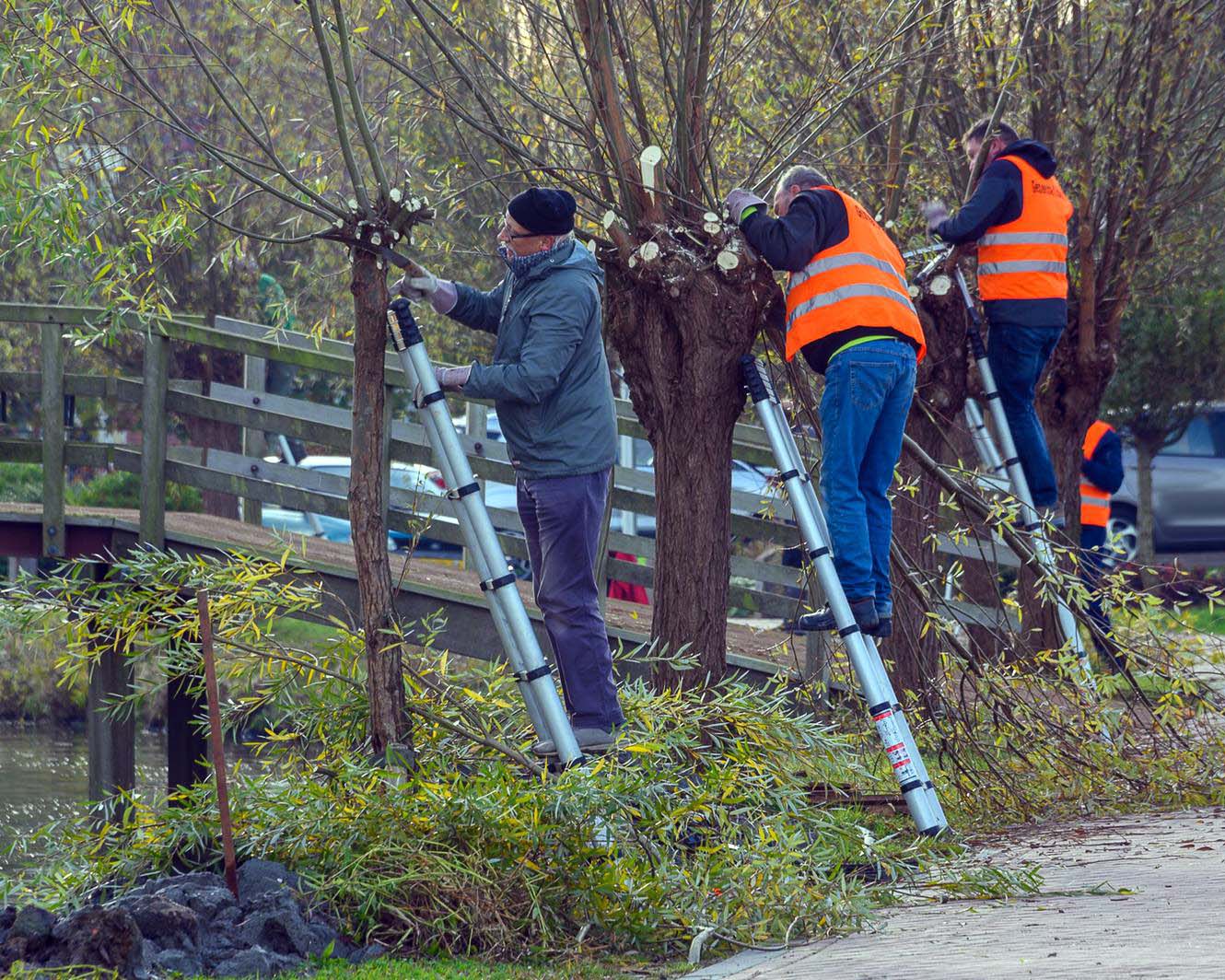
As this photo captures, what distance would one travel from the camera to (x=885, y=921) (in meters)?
4.88

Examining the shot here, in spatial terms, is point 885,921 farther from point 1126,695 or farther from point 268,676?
point 1126,695

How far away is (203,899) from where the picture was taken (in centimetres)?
467

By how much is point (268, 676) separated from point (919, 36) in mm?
5145

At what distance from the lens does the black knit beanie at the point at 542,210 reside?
571 centimetres

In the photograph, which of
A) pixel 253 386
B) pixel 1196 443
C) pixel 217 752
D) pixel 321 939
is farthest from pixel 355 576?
pixel 1196 443

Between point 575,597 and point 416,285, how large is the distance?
1.20 meters

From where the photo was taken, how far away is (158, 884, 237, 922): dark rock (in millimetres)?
4629

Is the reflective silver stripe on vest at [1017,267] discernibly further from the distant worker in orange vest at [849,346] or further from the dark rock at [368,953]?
the dark rock at [368,953]

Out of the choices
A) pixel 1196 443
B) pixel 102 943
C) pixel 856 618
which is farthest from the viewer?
pixel 1196 443

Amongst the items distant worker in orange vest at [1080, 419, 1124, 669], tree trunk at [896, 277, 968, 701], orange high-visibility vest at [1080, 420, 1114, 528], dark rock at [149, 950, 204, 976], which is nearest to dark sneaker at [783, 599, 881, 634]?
tree trunk at [896, 277, 968, 701]

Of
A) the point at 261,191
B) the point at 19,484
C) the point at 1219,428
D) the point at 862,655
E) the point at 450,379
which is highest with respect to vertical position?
the point at 19,484

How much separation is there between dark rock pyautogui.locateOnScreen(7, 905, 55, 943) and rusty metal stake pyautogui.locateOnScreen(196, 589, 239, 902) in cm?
51

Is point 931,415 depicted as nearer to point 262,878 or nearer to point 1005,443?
point 1005,443

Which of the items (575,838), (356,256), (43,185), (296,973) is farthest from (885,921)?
(43,185)
